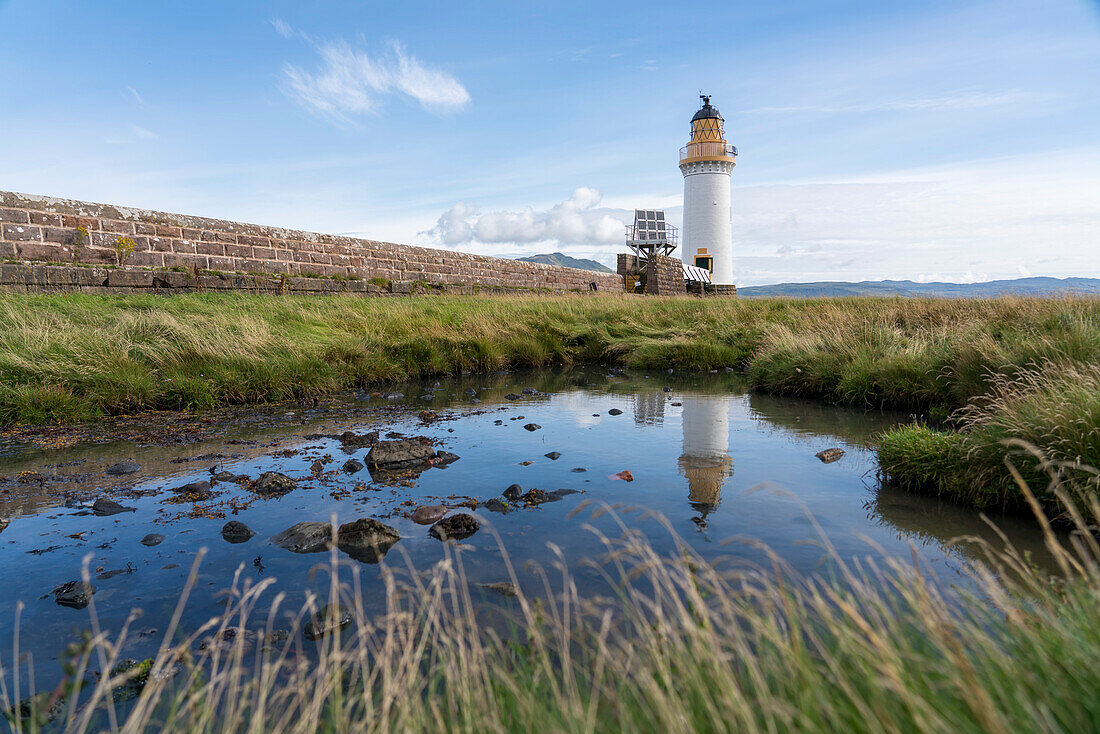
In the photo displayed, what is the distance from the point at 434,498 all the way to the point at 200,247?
1372cm

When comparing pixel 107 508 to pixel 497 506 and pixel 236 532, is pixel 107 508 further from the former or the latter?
pixel 497 506

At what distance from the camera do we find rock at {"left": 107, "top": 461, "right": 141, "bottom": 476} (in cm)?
621

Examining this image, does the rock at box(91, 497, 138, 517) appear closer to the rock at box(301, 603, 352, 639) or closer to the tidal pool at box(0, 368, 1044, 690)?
the tidal pool at box(0, 368, 1044, 690)

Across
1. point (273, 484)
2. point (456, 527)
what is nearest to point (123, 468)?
point (273, 484)

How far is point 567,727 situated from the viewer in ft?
6.09

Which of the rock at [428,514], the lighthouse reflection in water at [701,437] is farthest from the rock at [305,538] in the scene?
the lighthouse reflection in water at [701,437]

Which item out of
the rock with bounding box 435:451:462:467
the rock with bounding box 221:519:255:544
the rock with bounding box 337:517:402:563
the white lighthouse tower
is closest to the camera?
the rock with bounding box 337:517:402:563

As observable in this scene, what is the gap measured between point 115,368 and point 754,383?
36.2 feet

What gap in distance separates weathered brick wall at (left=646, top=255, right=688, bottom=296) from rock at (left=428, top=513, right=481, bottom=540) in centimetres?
3094

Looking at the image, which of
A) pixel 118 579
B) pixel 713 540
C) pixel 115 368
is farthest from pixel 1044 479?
pixel 115 368

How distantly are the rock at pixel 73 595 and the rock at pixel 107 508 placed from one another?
147 centimetres

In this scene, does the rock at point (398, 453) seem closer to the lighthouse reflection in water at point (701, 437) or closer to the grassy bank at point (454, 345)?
the lighthouse reflection in water at point (701, 437)

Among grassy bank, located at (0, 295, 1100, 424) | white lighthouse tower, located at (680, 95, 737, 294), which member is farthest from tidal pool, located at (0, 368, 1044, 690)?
white lighthouse tower, located at (680, 95, 737, 294)

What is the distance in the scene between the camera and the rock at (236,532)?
4.56 m
